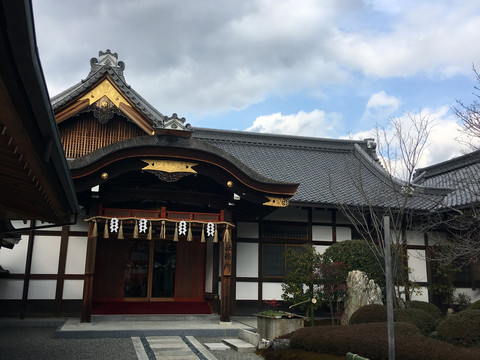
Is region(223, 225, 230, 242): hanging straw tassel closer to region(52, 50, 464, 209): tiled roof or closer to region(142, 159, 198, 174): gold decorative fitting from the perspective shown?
region(142, 159, 198, 174): gold decorative fitting

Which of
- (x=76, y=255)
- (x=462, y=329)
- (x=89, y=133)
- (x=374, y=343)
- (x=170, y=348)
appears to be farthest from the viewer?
(x=89, y=133)

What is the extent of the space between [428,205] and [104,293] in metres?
10.9

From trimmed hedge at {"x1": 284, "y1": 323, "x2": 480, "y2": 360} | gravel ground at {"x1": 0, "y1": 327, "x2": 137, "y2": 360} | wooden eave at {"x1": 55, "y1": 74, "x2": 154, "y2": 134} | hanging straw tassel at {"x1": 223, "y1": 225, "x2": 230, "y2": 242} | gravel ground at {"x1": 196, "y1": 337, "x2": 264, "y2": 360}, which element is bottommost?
gravel ground at {"x1": 196, "y1": 337, "x2": 264, "y2": 360}

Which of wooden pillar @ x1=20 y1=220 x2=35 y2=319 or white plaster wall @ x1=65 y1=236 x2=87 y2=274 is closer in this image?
wooden pillar @ x1=20 y1=220 x2=35 y2=319

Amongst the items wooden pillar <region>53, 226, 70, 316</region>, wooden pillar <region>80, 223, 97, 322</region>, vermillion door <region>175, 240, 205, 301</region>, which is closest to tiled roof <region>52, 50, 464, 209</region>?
vermillion door <region>175, 240, 205, 301</region>

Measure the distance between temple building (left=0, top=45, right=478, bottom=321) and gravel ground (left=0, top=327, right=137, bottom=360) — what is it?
134 cm

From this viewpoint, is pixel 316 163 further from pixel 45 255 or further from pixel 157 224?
pixel 45 255

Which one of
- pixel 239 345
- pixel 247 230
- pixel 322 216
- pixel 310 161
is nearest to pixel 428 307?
pixel 239 345

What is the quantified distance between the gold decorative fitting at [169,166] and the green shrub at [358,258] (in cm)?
434

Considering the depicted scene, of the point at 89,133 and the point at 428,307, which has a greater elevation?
the point at 89,133

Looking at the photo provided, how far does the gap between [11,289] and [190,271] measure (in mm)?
4990

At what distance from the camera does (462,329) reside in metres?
7.05

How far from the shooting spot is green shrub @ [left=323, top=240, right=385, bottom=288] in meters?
11.4

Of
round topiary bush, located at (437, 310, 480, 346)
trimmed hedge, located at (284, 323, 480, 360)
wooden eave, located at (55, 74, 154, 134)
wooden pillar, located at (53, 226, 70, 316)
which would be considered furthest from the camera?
wooden eave, located at (55, 74, 154, 134)
